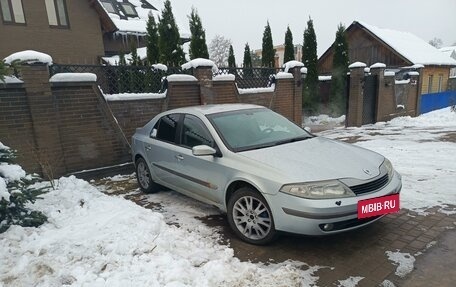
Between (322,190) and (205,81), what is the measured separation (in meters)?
5.26

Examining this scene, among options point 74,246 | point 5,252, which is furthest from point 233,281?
point 5,252

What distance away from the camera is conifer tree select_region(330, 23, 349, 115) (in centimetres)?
1625

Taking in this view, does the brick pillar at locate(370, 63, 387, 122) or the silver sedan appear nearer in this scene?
the silver sedan

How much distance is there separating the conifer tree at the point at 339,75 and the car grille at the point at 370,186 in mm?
13447

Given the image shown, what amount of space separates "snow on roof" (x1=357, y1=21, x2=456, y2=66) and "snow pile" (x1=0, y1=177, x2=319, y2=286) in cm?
2298

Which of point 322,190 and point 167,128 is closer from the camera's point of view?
point 322,190

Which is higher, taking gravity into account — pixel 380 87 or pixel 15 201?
pixel 380 87

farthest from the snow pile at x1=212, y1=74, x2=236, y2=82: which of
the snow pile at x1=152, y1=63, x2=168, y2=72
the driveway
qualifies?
the driveway

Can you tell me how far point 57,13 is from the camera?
620 inches

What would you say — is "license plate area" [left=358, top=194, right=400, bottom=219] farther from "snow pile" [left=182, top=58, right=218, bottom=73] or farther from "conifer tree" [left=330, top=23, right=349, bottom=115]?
"conifer tree" [left=330, top=23, right=349, bottom=115]

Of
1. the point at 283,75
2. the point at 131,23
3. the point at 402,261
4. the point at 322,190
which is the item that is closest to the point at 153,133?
the point at 322,190

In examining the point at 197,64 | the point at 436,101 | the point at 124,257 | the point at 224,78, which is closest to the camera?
the point at 124,257

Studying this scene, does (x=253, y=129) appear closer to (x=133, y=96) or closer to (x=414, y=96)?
(x=133, y=96)

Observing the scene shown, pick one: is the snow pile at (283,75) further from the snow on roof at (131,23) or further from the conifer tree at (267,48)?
the snow on roof at (131,23)
